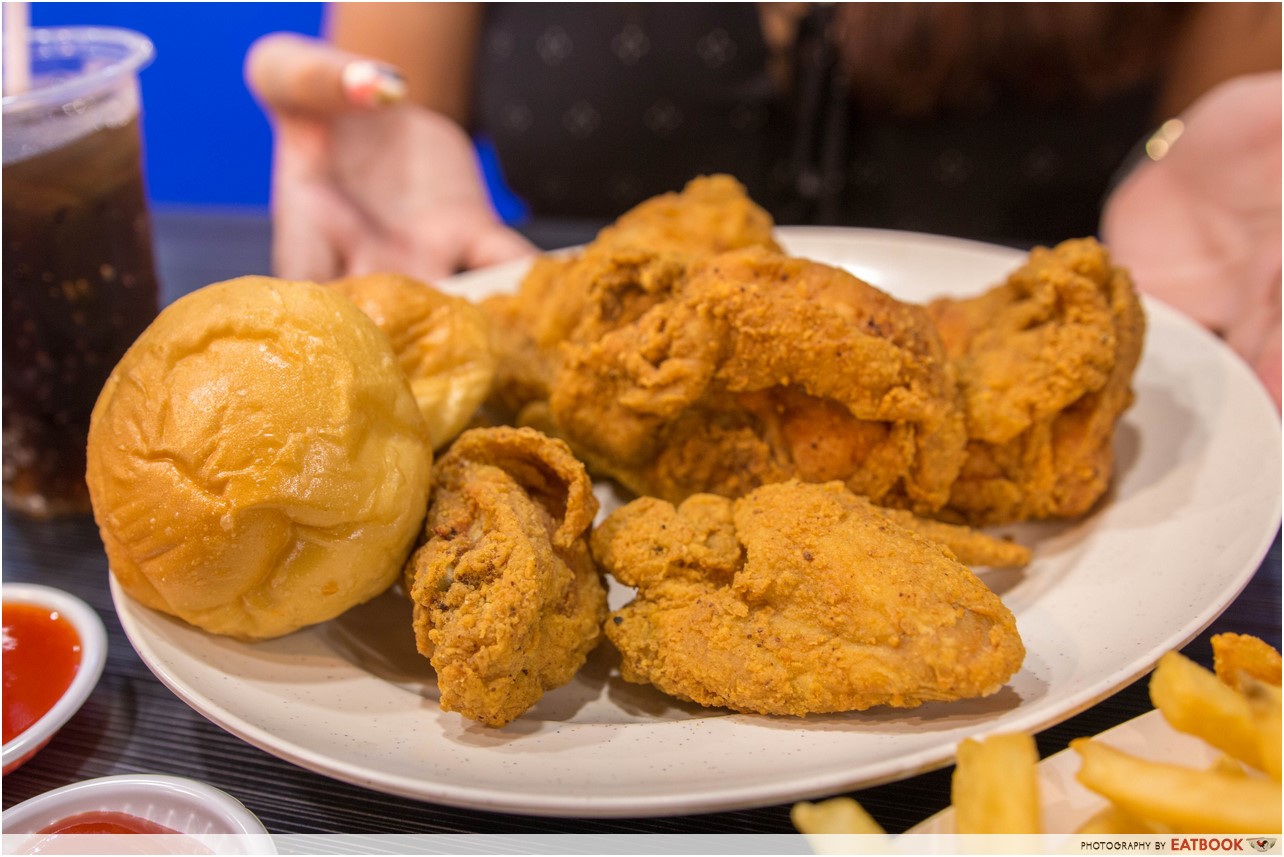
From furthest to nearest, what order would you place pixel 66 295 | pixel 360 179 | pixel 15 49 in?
pixel 360 179 → pixel 66 295 → pixel 15 49

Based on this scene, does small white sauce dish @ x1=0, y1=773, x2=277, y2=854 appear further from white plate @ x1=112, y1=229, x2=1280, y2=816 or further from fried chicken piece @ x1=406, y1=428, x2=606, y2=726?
fried chicken piece @ x1=406, y1=428, x2=606, y2=726

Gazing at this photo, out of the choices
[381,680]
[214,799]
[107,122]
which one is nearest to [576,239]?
[107,122]

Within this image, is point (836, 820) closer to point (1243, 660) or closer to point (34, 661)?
point (1243, 660)

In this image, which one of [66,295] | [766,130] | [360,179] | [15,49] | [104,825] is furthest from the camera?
[766,130]

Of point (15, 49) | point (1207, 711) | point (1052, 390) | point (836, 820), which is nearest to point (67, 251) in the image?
point (15, 49)

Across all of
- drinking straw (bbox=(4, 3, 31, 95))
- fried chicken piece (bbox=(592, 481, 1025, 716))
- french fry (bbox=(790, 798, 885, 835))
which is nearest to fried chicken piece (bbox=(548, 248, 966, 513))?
fried chicken piece (bbox=(592, 481, 1025, 716))
